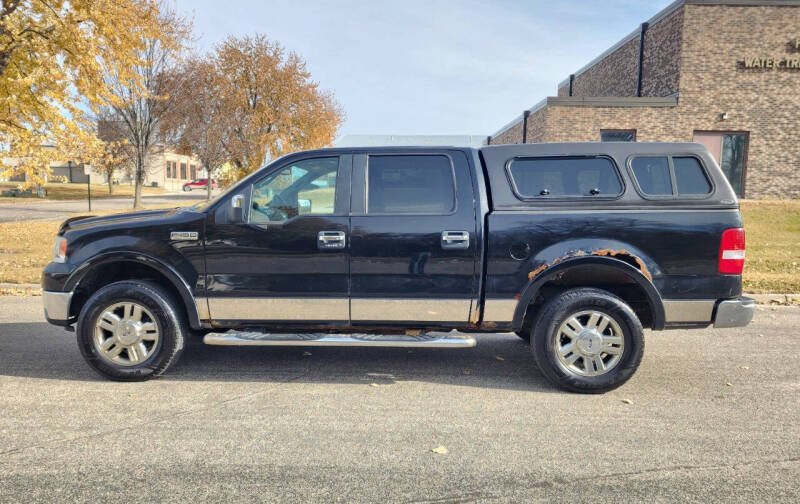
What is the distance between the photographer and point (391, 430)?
3557 mm

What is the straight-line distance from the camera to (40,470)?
9.75 ft

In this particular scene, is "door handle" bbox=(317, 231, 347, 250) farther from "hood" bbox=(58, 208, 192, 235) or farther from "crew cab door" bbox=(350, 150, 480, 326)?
"hood" bbox=(58, 208, 192, 235)

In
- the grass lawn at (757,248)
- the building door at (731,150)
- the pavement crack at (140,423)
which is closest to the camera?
the pavement crack at (140,423)

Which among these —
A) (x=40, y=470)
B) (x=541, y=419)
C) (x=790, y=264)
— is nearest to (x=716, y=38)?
(x=790, y=264)

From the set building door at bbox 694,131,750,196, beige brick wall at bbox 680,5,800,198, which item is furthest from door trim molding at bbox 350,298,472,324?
building door at bbox 694,131,750,196

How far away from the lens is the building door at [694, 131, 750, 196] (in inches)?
→ 862

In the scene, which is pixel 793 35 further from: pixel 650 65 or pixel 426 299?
pixel 426 299

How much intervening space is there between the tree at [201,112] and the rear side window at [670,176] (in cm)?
2420

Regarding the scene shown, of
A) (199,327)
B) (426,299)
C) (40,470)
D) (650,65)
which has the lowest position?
(40,470)

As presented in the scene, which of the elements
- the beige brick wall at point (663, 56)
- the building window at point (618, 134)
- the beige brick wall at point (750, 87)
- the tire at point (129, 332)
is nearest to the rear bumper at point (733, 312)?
the tire at point (129, 332)

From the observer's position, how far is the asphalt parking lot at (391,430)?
2848 millimetres

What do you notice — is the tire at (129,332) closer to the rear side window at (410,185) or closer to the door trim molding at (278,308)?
the door trim molding at (278,308)

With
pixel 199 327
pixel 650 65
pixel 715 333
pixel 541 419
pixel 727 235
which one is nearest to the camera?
pixel 541 419

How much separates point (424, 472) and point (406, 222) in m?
2.00
